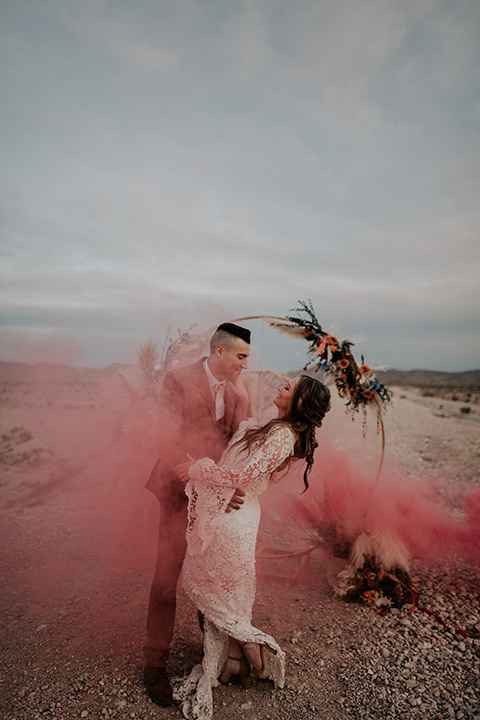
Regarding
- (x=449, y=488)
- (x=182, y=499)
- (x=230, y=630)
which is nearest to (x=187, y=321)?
(x=182, y=499)

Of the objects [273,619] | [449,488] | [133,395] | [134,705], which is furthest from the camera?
[449,488]

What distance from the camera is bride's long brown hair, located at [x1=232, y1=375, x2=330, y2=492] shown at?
3.11 metres

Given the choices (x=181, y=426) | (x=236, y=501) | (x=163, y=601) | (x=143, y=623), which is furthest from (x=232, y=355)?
(x=143, y=623)

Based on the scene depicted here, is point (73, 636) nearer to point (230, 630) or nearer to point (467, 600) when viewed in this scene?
point (230, 630)

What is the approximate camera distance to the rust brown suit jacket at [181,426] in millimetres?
3344

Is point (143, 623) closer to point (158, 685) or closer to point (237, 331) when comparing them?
point (158, 685)

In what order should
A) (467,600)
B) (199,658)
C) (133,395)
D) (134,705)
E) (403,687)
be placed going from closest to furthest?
1. (134,705)
2. (403,687)
3. (199,658)
4. (467,600)
5. (133,395)

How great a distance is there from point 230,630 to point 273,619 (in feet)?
4.38

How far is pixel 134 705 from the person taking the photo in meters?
3.09

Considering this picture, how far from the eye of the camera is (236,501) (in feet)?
10.2

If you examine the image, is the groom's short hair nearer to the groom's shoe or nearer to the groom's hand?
the groom's hand

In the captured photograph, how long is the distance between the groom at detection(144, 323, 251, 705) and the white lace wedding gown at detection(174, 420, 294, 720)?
0.14m

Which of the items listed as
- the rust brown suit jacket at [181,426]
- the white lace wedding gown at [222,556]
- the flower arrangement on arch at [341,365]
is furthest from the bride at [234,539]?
the flower arrangement on arch at [341,365]

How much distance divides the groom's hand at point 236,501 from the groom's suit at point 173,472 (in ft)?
1.50
